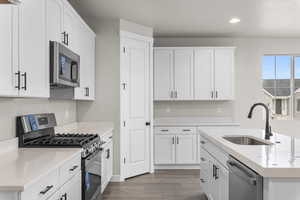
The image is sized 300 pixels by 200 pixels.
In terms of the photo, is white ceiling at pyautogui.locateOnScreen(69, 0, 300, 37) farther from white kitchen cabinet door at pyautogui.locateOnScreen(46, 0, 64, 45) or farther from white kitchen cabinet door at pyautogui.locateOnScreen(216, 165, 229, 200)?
white kitchen cabinet door at pyautogui.locateOnScreen(216, 165, 229, 200)

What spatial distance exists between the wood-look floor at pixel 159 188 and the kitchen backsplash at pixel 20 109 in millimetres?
1313

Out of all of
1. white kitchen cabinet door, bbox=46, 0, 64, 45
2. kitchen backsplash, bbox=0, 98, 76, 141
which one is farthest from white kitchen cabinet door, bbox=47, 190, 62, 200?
white kitchen cabinet door, bbox=46, 0, 64, 45

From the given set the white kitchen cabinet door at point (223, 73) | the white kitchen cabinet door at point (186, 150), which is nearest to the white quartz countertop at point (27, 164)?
the white kitchen cabinet door at point (186, 150)

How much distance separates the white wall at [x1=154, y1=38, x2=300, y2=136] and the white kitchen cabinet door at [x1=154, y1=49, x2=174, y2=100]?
0.47m

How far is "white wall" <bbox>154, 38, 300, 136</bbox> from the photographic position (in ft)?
19.2

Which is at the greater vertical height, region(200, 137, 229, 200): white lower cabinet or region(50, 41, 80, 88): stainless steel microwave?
region(50, 41, 80, 88): stainless steel microwave

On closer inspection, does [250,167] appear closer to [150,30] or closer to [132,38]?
[132,38]

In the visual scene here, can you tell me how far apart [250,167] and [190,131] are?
363 cm

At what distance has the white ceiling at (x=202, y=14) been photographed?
151 inches

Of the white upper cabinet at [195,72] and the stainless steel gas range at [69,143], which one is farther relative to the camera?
the white upper cabinet at [195,72]

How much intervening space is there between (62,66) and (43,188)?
1.43 m

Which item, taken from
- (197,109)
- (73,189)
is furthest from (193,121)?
(73,189)

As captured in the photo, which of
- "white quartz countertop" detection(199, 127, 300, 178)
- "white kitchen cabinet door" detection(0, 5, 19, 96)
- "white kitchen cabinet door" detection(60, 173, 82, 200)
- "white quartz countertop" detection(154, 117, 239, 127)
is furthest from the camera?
"white quartz countertop" detection(154, 117, 239, 127)

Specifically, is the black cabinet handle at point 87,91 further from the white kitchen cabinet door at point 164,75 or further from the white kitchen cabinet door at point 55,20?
the white kitchen cabinet door at point 164,75
